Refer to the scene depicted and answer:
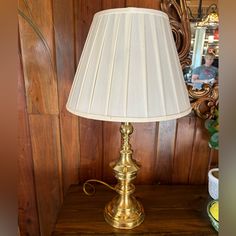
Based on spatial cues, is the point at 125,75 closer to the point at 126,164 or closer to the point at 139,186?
the point at 126,164

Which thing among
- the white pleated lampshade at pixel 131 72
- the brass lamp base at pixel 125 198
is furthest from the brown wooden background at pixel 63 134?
the white pleated lampshade at pixel 131 72

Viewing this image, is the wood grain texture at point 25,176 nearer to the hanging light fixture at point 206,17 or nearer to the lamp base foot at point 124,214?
the lamp base foot at point 124,214

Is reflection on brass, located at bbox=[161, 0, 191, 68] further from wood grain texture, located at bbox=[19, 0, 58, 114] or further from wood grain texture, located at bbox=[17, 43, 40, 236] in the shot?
wood grain texture, located at bbox=[17, 43, 40, 236]

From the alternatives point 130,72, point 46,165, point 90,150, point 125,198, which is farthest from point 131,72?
point 46,165

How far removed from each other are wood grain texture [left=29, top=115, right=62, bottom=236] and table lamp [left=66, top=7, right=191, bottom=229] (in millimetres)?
454

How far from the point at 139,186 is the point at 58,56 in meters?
0.64

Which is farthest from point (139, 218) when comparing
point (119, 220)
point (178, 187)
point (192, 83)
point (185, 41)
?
point (185, 41)

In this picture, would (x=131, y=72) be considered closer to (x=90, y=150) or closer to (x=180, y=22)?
(x=180, y=22)

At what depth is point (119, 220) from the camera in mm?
791

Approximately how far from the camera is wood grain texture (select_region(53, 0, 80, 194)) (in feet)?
2.99

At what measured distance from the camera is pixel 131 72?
0.57 metres

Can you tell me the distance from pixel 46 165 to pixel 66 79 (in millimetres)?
404

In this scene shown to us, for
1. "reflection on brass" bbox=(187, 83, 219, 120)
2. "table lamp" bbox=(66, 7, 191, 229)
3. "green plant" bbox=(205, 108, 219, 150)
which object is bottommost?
"green plant" bbox=(205, 108, 219, 150)

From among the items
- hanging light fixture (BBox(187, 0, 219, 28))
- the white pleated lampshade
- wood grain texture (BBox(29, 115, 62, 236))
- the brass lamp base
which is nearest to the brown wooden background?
wood grain texture (BBox(29, 115, 62, 236))
